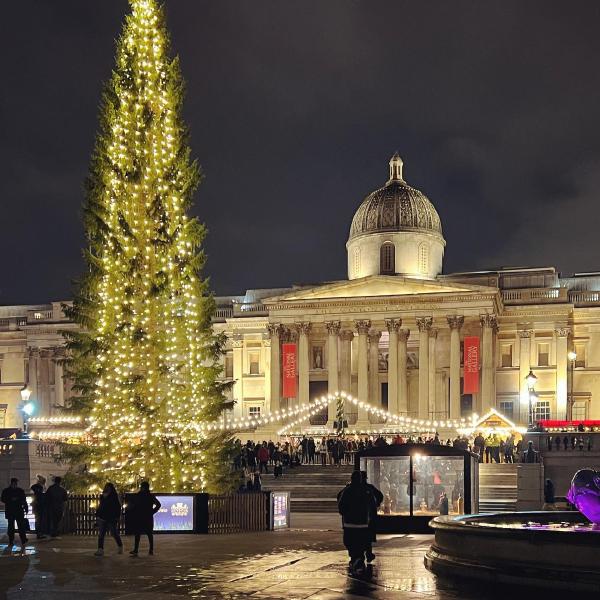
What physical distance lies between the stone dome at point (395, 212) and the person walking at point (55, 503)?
185ft

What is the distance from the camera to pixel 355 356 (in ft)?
258

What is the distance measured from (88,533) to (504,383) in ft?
173

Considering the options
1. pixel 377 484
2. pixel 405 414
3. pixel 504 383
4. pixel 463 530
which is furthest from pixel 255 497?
pixel 504 383

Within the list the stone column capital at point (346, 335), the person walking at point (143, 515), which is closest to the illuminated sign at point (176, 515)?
the person walking at point (143, 515)

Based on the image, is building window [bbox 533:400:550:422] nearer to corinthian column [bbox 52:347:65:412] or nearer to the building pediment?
the building pediment

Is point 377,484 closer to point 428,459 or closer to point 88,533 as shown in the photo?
point 428,459

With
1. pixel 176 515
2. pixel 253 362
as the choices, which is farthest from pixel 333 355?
pixel 176 515

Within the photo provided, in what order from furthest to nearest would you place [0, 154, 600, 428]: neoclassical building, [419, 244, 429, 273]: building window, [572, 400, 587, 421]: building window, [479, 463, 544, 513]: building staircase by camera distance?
[419, 244, 429, 273]: building window, [572, 400, 587, 421]: building window, [0, 154, 600, 428]: neoclassical building, [479, 463, 544, 513]: building staircase

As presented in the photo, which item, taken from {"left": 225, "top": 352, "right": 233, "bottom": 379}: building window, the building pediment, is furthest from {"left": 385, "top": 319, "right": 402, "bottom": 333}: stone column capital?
{"left": 225, "top": 352, "right": 233, "bottom": 379}: building window

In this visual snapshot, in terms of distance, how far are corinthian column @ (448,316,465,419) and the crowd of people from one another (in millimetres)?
46559

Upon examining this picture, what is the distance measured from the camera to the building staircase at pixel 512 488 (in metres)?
44.1

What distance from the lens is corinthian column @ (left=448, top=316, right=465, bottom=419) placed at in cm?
7369

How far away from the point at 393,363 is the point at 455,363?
4055 mm

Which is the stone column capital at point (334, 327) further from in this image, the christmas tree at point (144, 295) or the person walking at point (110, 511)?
the person walking at point (110, 511)
